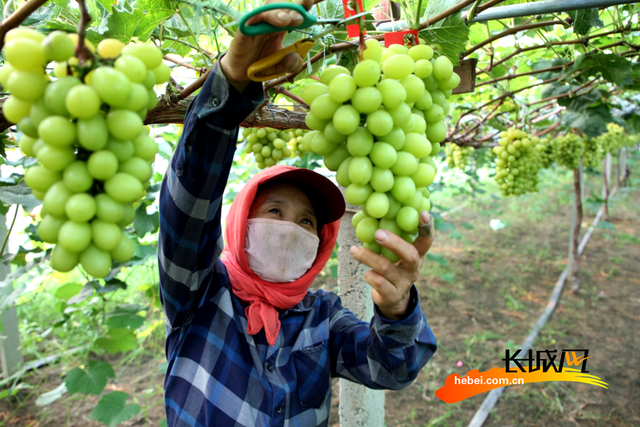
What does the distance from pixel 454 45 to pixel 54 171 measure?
3.27ft

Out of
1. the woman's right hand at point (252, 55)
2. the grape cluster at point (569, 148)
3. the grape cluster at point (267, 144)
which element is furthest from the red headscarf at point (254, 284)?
the grape cluster at point (569, 148)

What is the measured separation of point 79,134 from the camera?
0.54 m

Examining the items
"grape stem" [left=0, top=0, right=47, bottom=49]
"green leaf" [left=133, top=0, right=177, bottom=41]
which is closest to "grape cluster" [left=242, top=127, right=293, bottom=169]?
"green leaf" [left=133, top=0, right=177, bottom=41]

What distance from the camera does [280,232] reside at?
1.45 metres

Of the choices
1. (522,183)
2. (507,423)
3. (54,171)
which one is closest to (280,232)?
(54,171)

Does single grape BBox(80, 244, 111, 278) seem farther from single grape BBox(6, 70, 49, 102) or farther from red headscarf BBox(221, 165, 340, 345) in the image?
red headscarf BBox(221, 165, 340, 345)

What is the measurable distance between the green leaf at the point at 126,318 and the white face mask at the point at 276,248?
1521 mm

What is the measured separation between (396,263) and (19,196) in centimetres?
117

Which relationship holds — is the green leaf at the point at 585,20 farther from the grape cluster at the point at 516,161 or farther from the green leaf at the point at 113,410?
the green leaf at the point at 113,410

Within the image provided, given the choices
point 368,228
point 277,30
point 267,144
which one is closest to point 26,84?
point 277,30

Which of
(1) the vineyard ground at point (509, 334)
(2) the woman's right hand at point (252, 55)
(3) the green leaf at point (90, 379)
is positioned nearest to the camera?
(2) the woman's right hand at point (252, 55)

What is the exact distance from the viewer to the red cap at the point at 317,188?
4.91 feet

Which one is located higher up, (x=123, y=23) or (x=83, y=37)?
(x=123, y=23)

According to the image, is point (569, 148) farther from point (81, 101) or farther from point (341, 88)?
point (81, 101)
